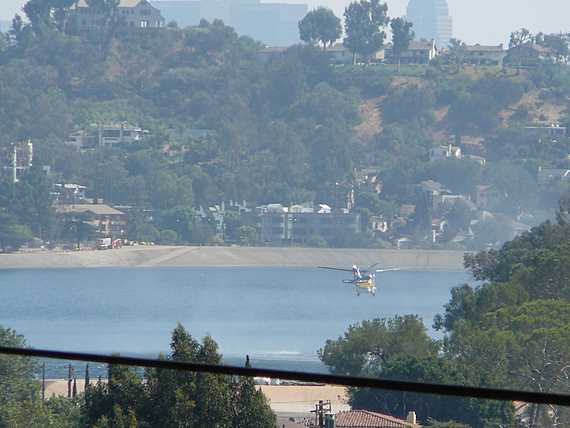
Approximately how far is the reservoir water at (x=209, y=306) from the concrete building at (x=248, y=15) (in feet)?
179

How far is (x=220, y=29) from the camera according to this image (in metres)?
70.2

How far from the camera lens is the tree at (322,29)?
70250mm

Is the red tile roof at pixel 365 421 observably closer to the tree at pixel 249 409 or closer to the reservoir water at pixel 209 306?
the tree at pixel 249 409

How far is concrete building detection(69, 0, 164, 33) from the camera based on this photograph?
2756 inches

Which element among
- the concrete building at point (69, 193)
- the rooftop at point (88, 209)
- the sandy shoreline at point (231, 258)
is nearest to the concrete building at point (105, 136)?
the concrete building at point (69, 193)

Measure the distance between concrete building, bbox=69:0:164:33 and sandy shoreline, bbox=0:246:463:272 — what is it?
23.4 meters

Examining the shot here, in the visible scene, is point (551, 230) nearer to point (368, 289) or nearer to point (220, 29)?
point (368, 289)

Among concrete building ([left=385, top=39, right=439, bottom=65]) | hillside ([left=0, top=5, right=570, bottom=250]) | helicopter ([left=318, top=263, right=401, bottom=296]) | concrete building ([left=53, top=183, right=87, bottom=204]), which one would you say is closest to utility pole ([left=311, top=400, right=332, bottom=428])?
helicopter ([left=318, top=263, right=401, bottom=296])

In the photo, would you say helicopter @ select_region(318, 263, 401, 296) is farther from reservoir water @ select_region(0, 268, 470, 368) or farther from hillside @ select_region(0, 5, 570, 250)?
hillside @ select_region(0, 5, 570, 250)

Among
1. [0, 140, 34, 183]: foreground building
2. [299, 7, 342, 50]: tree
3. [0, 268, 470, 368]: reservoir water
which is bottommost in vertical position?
[0, 268, 470, 368]: reservoir water

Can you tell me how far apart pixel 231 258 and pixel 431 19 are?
55.5 m

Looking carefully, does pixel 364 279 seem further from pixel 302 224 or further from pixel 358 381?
pixel 358 381

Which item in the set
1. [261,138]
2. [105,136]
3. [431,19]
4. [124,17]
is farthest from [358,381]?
[431,19]

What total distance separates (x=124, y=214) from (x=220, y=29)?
75.0ft
